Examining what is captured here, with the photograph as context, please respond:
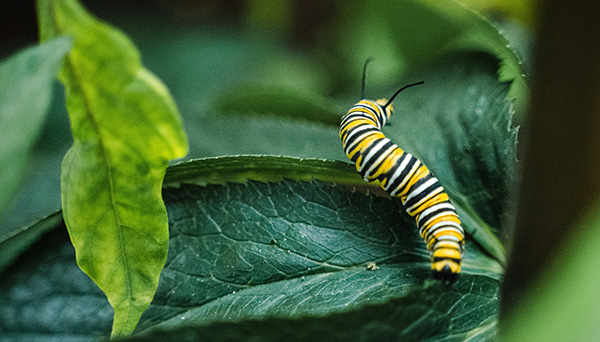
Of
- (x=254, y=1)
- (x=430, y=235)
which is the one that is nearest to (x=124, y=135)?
(x=430, y=235)

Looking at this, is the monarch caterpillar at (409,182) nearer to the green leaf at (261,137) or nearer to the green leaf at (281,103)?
the green leaf at (261,137)

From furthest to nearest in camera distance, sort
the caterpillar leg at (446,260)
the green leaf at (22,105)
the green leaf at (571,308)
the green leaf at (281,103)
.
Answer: the green leaf at (281,103) < the caterpillar leg at (446,260) < the green leaf at (22,105) < the green leaf at (571,308)

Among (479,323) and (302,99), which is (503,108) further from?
(302,99)

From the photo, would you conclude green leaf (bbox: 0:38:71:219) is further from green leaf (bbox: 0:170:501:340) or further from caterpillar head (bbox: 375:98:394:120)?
caterpillar head (bbox: 375:98:394:120)

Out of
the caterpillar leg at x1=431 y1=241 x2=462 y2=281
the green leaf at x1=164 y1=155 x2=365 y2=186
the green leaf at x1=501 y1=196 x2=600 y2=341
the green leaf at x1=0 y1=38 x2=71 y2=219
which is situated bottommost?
the caterpillar leg at x1=431 y1=241 x2=462 y2=281

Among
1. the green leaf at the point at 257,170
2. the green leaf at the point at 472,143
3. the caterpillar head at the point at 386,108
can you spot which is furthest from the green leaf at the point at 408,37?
the green leaf at the point at 257,170

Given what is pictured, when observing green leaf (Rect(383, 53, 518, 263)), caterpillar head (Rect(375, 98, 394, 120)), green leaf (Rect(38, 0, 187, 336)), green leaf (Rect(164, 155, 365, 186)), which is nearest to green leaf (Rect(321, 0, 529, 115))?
green leaf (Rect(383, 53, 518, 263))
